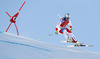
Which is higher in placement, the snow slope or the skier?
the skier

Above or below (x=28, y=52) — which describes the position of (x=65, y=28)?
above

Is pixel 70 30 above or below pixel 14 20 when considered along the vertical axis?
below

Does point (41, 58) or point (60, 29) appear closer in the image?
point (41, 58)

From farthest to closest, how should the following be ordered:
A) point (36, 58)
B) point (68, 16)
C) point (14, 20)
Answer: point (14, 20) < point (68, 16) < point (36, 58)

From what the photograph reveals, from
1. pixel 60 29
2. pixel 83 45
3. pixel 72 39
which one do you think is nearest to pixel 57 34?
pixel 60 29

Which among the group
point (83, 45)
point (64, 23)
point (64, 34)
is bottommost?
point (83, 45)

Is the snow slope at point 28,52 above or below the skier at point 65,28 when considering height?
below

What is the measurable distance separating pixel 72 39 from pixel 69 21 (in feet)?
3.91

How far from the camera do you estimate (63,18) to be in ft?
34.7

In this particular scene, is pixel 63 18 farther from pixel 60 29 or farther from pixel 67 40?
pixel 67 40

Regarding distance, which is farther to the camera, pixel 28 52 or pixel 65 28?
pixel 65 28

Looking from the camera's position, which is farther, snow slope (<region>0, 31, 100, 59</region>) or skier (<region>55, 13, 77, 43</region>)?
skier (<region>55, 13, 77, 43</region>)

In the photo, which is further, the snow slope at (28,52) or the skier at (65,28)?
the skier at (65,28)

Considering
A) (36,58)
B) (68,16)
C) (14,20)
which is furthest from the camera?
(14,20)
